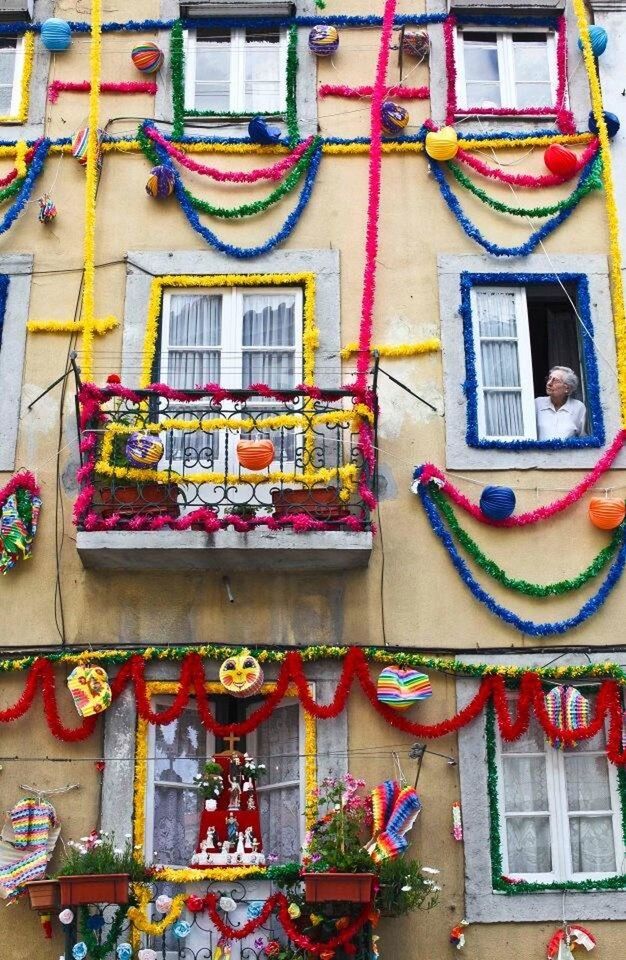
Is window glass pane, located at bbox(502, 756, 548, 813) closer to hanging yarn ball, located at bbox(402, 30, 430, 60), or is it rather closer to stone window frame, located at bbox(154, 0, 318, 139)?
stone window frame, located at bbox(154, 0, 318, 139)

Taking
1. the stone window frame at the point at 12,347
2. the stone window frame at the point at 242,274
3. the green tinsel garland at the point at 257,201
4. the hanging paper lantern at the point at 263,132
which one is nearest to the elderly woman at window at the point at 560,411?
the stone window frame at the point at 242,274

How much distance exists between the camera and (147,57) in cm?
1288

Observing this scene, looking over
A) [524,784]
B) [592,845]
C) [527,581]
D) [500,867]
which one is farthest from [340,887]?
[527,581]

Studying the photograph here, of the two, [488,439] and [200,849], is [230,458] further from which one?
[200,849]

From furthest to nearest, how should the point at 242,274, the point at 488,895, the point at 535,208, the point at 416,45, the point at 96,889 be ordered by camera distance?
the point at 416,45
the point at 535,208
the point at 242,274
the point at 488,895
the point at 96,889

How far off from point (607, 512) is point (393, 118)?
423 centimetres

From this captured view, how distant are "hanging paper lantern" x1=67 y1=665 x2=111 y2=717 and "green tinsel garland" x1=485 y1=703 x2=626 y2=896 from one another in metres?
3.10

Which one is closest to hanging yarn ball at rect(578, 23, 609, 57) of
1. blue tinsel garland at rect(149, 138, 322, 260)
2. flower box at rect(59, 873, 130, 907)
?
blue tinsel garland at rect(149, 138, 322, 260)

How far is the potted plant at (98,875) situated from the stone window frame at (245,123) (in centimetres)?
669

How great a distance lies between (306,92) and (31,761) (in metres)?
6.70

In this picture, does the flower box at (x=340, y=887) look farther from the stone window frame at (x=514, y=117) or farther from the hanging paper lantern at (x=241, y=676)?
the stone window frame at (x=514, y=117)

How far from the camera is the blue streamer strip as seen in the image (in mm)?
12391

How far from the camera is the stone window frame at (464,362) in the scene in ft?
38.4

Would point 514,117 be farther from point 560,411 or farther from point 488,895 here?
point 488,895
